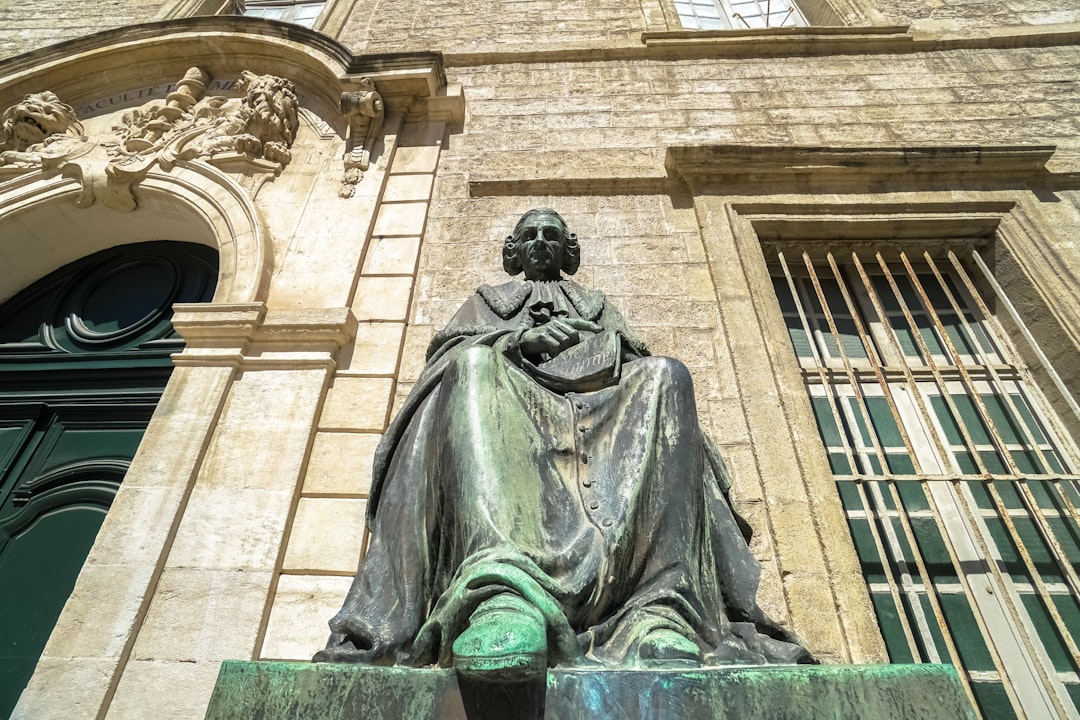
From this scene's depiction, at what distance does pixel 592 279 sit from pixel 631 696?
3.15 metres

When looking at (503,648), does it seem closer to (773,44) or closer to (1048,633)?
(1048,633)

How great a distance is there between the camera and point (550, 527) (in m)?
1.68

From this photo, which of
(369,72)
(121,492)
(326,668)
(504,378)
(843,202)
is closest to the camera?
(326,668)

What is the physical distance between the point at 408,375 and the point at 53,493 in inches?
89.7

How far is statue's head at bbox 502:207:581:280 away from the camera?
9.22ft

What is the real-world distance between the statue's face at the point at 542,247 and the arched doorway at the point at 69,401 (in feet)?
9.43

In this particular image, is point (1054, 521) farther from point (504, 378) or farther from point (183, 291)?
point (183, 291)

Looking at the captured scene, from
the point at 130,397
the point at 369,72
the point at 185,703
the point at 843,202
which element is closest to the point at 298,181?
the point at 369,72

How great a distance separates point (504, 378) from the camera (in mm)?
2000

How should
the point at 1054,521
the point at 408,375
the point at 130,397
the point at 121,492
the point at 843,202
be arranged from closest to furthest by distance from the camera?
the point at 121,492 < the point at 1054,521 < the point at 408,375 < the point at 130,397 < the point at 843,202

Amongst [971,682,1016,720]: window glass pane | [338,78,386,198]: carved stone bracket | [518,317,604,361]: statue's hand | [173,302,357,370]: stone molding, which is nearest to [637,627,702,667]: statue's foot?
[518,317,604,361]: statue's hand

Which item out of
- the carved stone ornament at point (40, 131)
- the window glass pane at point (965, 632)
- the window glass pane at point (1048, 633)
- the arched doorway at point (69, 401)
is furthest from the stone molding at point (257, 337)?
the window glass pane at point (1048, 633)

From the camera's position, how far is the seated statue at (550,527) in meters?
1.37

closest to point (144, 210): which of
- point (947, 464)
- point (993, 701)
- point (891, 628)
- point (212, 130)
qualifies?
point (212, 130)
